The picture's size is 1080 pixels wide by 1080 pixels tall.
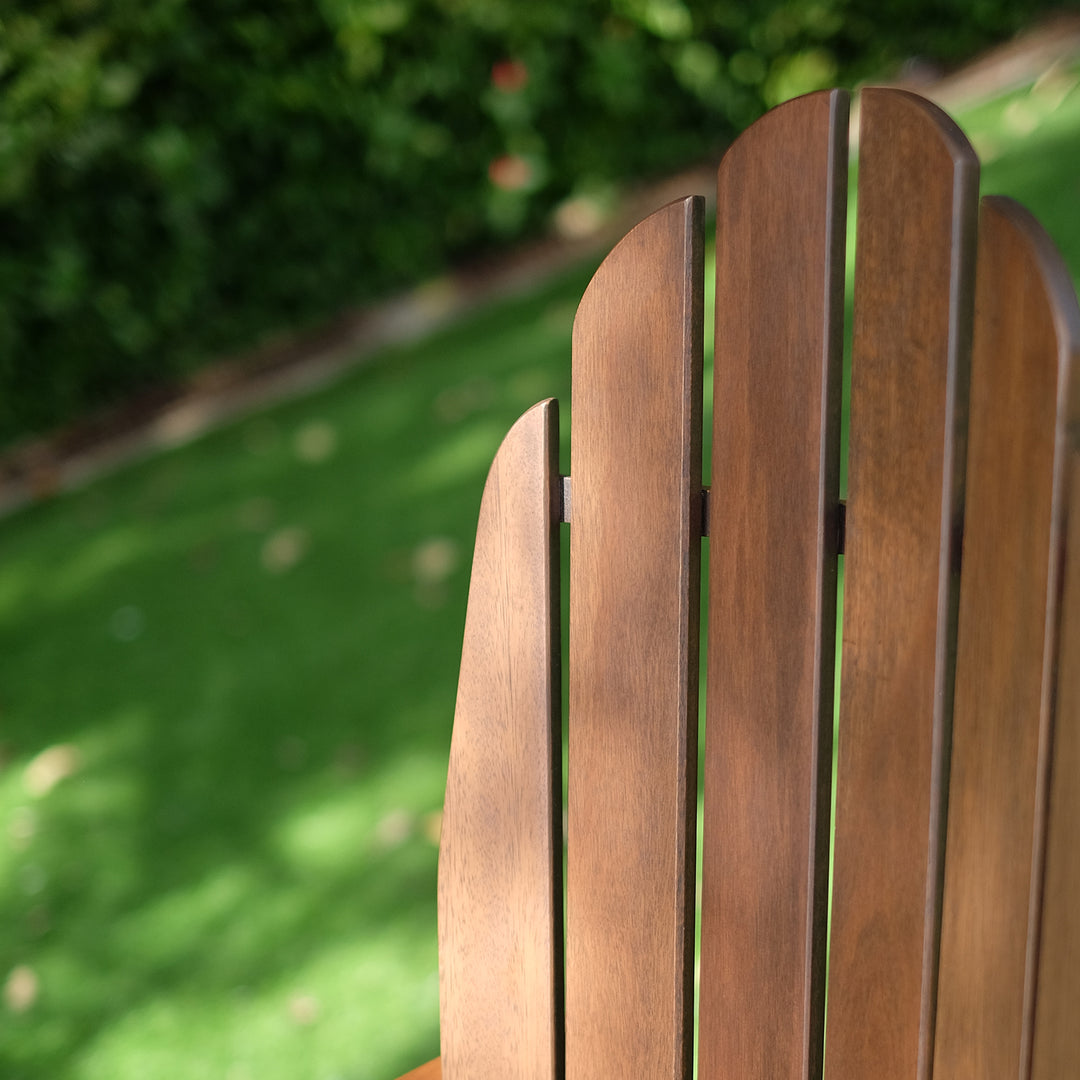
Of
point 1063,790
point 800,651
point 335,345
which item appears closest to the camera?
point 1063,790

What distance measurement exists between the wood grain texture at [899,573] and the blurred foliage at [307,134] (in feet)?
14.2

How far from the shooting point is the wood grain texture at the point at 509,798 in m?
1.05

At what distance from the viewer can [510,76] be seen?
514 cm

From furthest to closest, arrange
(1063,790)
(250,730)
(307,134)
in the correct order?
1. (307,134)
2. (250,730)
3. (1063,790)

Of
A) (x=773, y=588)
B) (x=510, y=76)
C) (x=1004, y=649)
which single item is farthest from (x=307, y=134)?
(x=1004, y=649)

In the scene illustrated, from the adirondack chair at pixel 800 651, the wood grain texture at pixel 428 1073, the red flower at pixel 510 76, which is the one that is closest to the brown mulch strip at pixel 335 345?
the red flower at pixel 510 76

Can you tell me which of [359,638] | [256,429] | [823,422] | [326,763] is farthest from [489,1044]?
[256,429]

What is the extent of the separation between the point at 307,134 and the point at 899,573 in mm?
4646

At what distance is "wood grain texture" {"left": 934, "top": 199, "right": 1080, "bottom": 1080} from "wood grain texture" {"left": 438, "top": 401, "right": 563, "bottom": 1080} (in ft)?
1.19

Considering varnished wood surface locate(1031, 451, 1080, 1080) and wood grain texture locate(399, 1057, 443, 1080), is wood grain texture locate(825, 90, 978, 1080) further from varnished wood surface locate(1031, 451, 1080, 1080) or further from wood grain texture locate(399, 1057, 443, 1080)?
wood grain texture locate(399, 1057, 443, 1080)

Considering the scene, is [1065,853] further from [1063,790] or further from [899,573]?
[899,573]

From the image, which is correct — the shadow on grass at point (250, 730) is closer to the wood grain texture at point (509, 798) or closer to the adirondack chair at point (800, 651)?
the wood grain texture at point (509, 798)

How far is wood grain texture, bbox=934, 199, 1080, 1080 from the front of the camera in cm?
74

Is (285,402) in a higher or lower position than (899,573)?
higher
